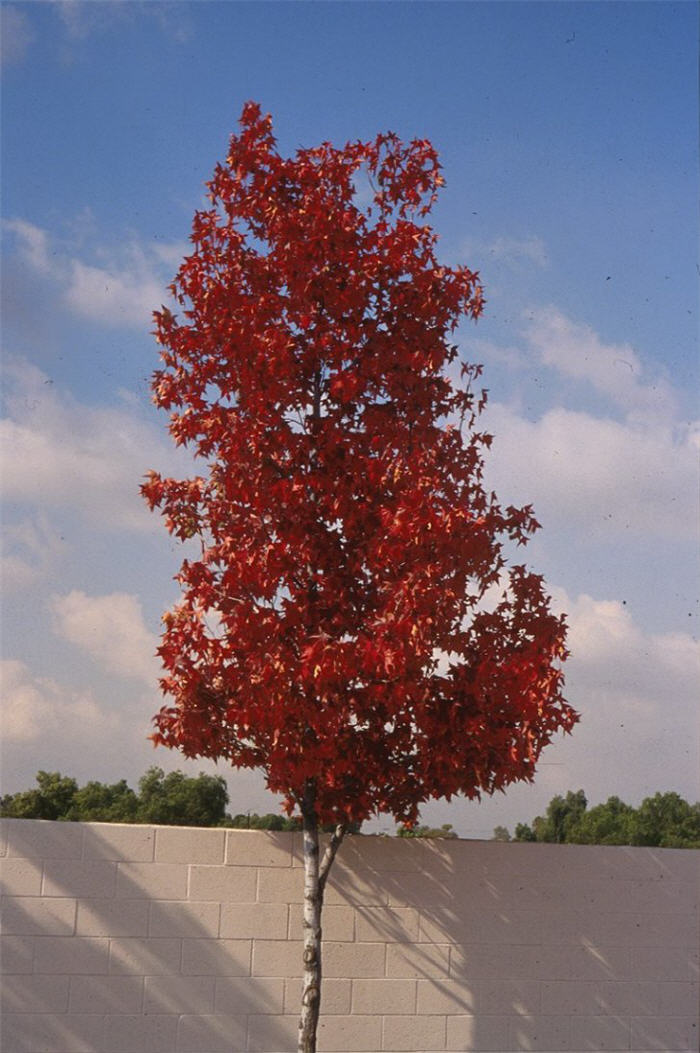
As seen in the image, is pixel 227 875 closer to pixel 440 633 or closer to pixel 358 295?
pixel 440 633

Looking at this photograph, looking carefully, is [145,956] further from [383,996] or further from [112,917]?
[383,996]

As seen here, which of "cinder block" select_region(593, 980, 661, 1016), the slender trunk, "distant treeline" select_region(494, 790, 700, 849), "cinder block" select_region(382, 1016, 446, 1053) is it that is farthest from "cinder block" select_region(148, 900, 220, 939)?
"distant treeline" select_region(494, 790, 700, 849)

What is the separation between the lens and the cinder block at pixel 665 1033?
319 inches

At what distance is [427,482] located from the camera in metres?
6.82

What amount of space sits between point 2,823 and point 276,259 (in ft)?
11.6

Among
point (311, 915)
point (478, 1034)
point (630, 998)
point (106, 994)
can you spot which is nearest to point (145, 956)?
point (106, 994)

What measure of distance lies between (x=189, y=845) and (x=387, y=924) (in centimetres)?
129

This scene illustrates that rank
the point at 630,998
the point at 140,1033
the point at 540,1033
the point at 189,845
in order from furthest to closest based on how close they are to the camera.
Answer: the point at 630,998
the point at 540,1033
the point at 189,845
the point at 140,1033

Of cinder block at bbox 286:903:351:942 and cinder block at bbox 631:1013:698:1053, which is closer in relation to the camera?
cinder block at bbox 286:903:351:942

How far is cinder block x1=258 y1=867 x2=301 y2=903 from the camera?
741cm

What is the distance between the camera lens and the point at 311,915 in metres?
7.15

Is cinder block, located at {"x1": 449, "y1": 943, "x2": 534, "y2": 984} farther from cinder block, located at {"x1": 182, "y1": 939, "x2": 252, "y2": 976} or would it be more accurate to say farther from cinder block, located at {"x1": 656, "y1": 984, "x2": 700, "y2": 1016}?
cinder block, located at {"x1": 182, "y1": 939, "x2": 252, "y2": 976}

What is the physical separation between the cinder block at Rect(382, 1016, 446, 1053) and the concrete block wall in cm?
1

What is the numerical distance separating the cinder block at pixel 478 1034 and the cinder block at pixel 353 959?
1.90 ft
